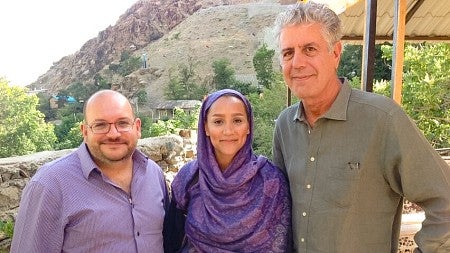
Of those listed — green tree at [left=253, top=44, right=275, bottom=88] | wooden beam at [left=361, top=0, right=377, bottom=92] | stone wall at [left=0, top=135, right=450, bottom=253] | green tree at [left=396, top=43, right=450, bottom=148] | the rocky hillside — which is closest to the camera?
wooden beam at [left=361, top=0, right=377, bottom=92]

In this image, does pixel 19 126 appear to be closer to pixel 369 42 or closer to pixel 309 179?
pixel 369 42

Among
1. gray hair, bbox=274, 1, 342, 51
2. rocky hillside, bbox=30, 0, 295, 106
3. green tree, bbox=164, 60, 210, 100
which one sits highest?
rocky hillside, bbox=30, 0, 295, 106

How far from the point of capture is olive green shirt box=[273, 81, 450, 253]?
1.20 metres

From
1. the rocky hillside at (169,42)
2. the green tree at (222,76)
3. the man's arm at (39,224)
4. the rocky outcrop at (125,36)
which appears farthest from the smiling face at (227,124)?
the rocky outcrop at (125,36)

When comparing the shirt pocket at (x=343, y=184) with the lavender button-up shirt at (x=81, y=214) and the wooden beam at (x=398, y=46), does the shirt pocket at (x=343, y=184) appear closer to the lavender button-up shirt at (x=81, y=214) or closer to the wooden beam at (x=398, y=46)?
the lavender button-up shirt at (x=81, y=214)

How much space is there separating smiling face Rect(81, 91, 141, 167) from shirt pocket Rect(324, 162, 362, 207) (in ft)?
2.43

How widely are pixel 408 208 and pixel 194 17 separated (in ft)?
190

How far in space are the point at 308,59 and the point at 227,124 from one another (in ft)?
1.32

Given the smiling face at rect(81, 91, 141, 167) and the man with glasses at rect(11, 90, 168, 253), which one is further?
the smiling face at rect(81, 91, 141, 167)

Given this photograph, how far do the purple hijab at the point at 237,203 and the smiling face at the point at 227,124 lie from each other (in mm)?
28

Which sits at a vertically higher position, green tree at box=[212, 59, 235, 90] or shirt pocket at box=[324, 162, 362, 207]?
green tree at box=[212, 59, 235, 90]

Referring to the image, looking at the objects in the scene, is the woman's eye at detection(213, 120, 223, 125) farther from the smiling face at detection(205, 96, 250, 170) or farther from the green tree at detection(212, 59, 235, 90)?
the green tree at detection(212, 59, 235, 90)

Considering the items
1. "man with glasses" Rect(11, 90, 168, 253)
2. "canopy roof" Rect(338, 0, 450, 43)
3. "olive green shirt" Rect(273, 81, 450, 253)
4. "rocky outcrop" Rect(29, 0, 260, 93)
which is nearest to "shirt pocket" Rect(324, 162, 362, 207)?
"olive green shirt" Rect(273, 81, 450, 253)

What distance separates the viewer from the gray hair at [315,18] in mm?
1346
